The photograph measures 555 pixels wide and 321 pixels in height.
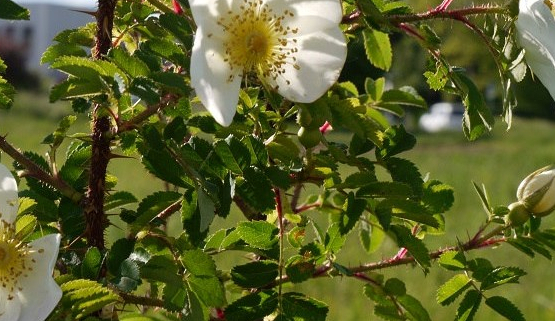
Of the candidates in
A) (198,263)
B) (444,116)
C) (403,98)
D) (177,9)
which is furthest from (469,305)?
(444,116)

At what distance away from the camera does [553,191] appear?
100 centimetres

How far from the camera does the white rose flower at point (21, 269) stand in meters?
0.75

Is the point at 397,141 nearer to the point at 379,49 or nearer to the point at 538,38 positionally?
the point at 379,49

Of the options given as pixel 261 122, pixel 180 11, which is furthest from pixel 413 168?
pixel 180 11

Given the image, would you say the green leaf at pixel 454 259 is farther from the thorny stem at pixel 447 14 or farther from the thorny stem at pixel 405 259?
the thorny stem at pixel 447 14

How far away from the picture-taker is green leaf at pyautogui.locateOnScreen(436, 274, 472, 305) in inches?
40.5

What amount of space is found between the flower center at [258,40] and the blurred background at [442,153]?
0.51ft

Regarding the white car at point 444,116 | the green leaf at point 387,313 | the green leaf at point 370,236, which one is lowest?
the white car at point 444,116

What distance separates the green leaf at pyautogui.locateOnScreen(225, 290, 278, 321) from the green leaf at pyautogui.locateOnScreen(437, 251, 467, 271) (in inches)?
8.0

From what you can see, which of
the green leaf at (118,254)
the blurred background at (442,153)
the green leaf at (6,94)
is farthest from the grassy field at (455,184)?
the green leaf at (6,94)

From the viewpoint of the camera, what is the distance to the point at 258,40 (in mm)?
792

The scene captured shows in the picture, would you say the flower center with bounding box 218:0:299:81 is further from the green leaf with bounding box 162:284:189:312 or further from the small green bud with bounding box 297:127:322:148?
the green leaf with bounding box 162:284:189:312

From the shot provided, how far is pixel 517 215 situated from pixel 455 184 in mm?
6805

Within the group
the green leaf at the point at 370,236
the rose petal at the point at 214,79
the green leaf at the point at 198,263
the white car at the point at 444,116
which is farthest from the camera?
the white car at the point at 444,116
